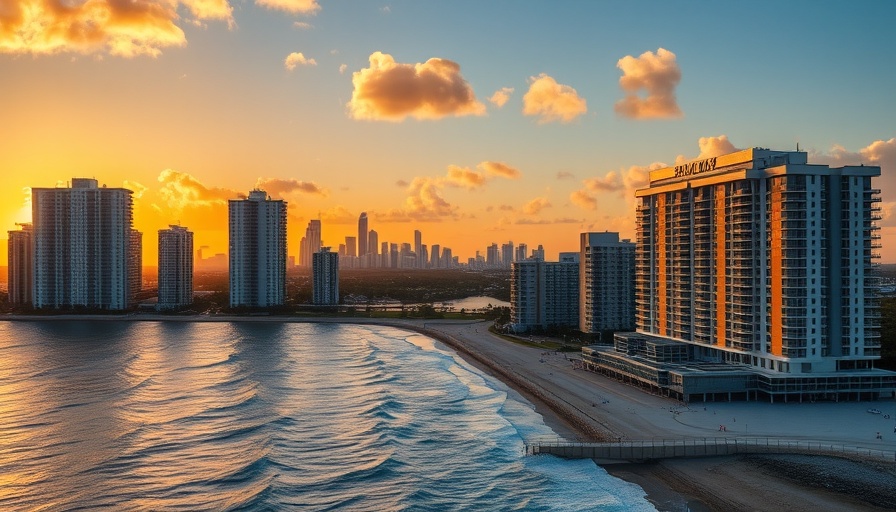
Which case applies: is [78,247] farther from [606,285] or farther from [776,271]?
[776,271]

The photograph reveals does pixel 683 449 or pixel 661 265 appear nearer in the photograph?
pixel 683 449

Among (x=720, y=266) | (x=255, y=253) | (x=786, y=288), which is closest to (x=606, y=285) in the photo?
(x=720, y=266)

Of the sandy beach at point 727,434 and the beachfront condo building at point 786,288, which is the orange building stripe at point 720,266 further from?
the sandy beach at point 727,434

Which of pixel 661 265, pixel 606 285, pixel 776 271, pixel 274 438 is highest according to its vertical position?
pixel 661 265

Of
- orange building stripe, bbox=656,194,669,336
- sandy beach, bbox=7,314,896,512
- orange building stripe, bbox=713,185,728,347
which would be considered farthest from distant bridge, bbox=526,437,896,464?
orange building stripe, bbox=656,194,669,336

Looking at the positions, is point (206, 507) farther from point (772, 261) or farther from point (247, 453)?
point (772, 261)

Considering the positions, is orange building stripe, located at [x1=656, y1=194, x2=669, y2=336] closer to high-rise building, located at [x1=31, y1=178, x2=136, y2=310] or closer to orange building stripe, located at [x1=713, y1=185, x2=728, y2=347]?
orange building stripe, located at [x1=713, y1=185, x2=728, y2=347]
